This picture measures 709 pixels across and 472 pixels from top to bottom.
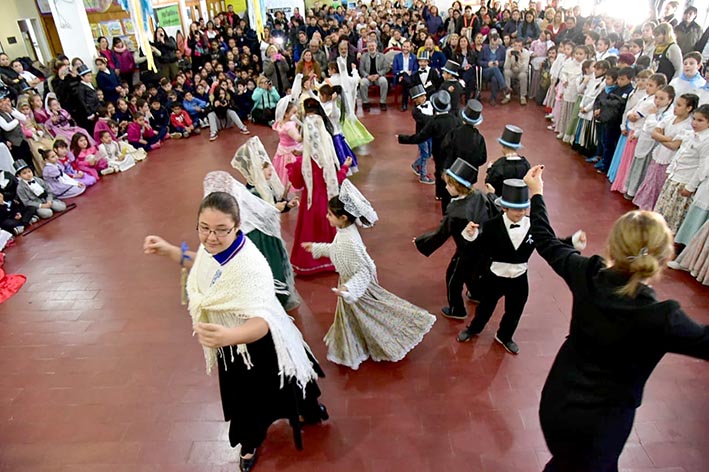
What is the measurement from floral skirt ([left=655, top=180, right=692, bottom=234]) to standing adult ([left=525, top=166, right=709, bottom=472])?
334 cm

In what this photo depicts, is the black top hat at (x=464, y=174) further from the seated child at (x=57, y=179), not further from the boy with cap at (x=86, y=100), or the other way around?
the boy with cap at (x=86, y=100)

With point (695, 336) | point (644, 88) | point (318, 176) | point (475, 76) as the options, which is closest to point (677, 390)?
point (695, 336)

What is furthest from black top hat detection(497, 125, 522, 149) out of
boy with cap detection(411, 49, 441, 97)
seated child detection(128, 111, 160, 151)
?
seated child detection(128, 111, 160, 151)

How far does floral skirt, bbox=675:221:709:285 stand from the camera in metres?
4.23

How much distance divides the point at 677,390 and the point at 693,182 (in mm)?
2153

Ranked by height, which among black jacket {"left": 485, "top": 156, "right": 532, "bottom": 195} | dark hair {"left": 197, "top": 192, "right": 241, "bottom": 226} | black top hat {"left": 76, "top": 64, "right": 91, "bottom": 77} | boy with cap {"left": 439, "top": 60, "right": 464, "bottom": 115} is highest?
dark hair {"left": 197, "top": 192, "right": 241, "bottom": 226}

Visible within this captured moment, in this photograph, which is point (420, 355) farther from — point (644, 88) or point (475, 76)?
point (475, 76)

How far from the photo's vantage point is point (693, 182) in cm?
444

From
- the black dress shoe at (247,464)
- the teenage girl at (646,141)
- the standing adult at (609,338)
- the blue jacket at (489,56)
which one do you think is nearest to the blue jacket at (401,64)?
the blue jacket at (489,56)

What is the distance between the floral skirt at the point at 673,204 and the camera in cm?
471

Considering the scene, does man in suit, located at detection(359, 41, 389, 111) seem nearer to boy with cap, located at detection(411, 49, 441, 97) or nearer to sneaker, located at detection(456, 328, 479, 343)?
boy with cap, located at detection(411, 49, 441, 97)

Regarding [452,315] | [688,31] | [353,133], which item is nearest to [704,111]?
[452,315]

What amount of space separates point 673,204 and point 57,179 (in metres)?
7.64

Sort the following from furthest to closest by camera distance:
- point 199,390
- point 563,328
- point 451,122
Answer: point 451,122 < point 563,328 < point 199,390
